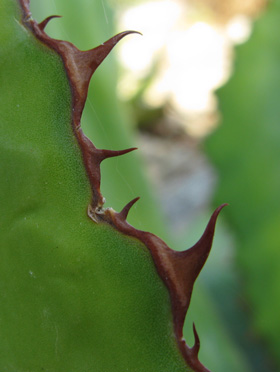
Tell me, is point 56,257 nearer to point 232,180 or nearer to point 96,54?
point 96,54

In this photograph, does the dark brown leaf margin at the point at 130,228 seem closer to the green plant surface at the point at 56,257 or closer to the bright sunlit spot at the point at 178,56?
the green plant surface at the point at 56,257

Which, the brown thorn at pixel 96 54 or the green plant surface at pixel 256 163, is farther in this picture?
the green plant surface at pixel 256 163

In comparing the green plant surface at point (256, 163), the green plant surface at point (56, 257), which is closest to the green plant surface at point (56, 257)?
the green plant surface at point (56, 257)

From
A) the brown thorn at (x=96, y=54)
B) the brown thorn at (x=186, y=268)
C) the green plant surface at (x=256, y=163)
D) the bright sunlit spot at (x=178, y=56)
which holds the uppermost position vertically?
the brown thorn at (x=96, y=54)

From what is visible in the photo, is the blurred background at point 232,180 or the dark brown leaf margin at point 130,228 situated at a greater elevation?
the dark brown leaf margin at point 130,228

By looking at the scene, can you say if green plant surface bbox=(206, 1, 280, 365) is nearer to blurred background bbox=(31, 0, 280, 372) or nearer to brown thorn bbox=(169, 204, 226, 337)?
blurred background bbox=(31, 0, 280, 372)

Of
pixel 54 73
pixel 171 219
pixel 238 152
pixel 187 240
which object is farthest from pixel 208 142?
pixel 171 219

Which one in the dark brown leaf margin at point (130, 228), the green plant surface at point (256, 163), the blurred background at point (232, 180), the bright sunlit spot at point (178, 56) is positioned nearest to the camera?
the dark brown leaf margin at point (130, 228)

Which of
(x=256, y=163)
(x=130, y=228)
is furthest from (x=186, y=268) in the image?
(x=256, y=163)
